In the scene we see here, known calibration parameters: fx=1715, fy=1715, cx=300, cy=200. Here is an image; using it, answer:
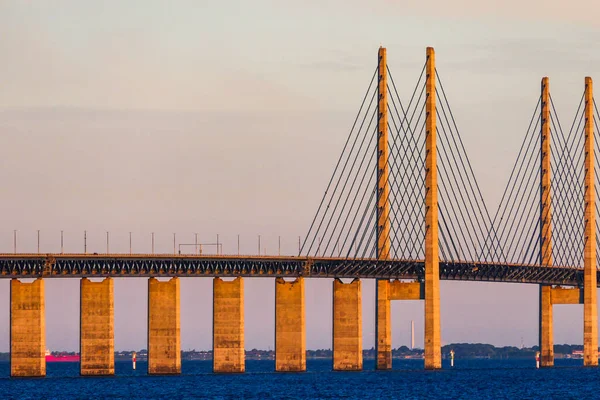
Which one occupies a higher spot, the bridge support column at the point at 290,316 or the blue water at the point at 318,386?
the bridge support column at the point at 290,316

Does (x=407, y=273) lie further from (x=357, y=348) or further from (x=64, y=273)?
(x=64, y=273)

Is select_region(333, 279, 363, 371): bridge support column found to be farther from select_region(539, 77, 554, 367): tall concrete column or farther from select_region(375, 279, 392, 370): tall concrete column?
select_region(539, 77, 554, 367): tall concrete column

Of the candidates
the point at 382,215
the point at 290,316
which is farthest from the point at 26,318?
the point at 382,215

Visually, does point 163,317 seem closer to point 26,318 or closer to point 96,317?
point 96,317

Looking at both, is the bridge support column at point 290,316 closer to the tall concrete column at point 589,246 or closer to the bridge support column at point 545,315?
the tall concrete column at point 589,246

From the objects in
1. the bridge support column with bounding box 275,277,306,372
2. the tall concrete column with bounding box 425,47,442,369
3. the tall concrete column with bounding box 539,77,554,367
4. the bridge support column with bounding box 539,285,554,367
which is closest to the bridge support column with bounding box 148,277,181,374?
the bridge support column with bounding box 275,277,306,372

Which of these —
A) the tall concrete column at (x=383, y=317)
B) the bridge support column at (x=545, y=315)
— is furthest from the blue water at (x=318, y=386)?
the bridge support column at (x=545, y=315)
